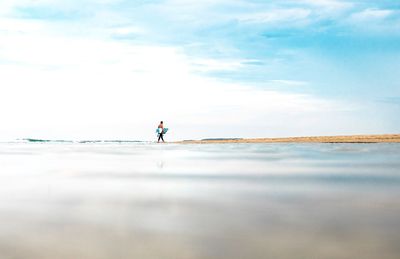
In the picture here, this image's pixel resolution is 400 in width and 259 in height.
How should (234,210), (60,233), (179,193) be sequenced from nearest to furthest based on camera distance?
(60,233), (234,210), (179,193)

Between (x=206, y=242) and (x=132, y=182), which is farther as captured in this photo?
(x=132, y=182)

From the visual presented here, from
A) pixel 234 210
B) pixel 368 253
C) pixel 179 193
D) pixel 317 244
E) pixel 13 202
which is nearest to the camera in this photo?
pixel 368 253

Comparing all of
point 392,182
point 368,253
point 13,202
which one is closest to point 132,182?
point 13,202

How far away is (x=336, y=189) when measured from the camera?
662cm

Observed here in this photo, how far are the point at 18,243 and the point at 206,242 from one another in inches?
50.4

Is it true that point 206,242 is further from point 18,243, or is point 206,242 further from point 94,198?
point 94,198

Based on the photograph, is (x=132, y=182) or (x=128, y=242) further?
(x=132, y=182)

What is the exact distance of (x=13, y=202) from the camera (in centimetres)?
552

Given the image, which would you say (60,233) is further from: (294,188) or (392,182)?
(392,182)

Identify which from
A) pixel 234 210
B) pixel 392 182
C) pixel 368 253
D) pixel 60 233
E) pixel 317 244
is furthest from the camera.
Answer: pixel 392 182

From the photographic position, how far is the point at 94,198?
587 centimetres

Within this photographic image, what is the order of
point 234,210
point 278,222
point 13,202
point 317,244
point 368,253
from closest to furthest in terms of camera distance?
point 368,253, point 317,244, point 278,222, point 234,210, point 13,202

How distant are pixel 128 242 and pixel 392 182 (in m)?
5.25

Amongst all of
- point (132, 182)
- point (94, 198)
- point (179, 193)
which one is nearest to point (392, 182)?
point (179, 193)
